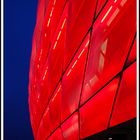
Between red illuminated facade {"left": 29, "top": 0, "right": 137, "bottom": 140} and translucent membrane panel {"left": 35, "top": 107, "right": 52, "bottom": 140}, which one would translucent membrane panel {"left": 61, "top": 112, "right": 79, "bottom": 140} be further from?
translucent membrane panel {"left": 35, "top": 107, "right": 52, "bottom": 140}

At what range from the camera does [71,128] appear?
32.2 ft

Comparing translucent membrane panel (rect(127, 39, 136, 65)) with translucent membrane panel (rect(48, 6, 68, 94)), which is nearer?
translucent membrane panel (rect(127, 39, 136, 65))

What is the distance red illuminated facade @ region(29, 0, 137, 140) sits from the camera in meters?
4.90

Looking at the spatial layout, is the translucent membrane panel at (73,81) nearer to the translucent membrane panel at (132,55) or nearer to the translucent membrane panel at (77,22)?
the translucent membrane panel at (77,22)

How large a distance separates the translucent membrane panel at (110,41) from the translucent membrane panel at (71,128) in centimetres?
239

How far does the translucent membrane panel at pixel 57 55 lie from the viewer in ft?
30.0

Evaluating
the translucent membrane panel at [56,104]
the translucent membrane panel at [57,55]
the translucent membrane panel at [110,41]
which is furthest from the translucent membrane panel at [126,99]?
the translucent membrane panel at [56,104]

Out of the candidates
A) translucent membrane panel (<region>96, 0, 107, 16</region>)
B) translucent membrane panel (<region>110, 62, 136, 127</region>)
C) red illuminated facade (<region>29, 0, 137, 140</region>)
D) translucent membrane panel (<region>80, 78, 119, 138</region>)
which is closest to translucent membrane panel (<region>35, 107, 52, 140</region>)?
red illuminated facade (<region>29, 0, 137, 140</region>)

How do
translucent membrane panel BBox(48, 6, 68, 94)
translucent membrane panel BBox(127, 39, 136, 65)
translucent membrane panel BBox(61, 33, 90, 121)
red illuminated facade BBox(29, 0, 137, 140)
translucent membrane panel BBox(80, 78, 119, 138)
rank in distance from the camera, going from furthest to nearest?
translucent membrane panel BBox(48, 6, 68, 94)
translucent membrane panel BBox(61, 33, 90, 121)
translucent membrane panel BBox(80, 78, 119, 138)
red illuminated facade BBox(29, 0, 137, 140)
translucent membrane panel BBox(127, 39, 136, 65)

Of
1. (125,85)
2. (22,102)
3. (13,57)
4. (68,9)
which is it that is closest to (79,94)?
(68,9)

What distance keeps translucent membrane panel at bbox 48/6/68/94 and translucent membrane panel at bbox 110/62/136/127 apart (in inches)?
154

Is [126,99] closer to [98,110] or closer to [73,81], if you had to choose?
[98,110]

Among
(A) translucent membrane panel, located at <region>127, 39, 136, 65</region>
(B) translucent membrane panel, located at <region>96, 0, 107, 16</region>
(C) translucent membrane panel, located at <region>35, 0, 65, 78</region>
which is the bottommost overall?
(A) translucent membrane panel, located at <region>127, 39, 136, 65</region>

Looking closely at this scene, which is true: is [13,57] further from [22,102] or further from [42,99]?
[42,99]
